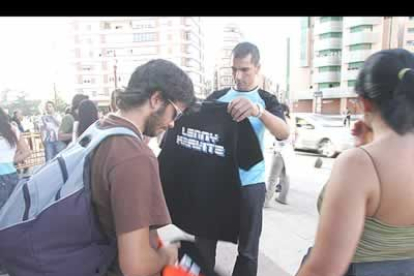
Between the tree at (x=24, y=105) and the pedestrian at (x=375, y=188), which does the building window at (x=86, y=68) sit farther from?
the pedestrian at (x=375, y=188)

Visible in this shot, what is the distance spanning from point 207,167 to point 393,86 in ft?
2.88

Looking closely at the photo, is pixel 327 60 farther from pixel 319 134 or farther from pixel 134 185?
pixel 134 185

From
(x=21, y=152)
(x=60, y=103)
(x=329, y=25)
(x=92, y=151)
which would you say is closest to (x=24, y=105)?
(x=60, y=103)

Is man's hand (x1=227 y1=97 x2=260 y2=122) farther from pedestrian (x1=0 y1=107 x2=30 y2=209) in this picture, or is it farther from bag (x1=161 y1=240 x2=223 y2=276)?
pedestrian (x1=0 y1=107 x2=30 y2=209)

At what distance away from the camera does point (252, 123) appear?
150cm

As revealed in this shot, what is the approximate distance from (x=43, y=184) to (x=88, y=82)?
1976 mm

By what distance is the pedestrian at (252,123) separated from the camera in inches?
58.3

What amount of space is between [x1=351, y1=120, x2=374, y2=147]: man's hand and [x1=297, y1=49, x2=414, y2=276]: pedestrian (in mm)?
18

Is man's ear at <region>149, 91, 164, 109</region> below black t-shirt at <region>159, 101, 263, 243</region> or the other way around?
the other way around

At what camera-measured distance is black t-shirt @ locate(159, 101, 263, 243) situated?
1462mm

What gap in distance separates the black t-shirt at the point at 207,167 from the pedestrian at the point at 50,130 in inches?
109

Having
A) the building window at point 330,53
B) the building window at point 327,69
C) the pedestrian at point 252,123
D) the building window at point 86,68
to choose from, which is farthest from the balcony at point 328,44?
the pedestrian at point 252,123

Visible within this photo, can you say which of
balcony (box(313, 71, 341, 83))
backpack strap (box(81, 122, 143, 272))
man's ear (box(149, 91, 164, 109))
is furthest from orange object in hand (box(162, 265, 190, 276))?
balcony (box(313, 71, 341, 83))
